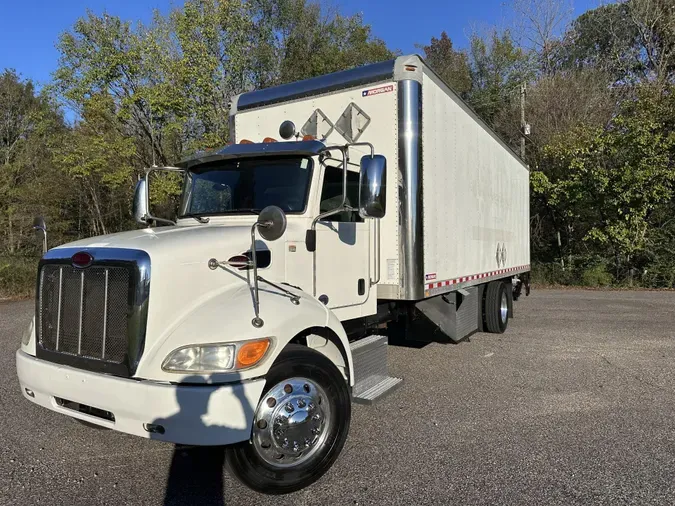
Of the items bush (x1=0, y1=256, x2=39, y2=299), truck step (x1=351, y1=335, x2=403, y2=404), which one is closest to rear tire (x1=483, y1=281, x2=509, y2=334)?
truck step (x1=351, y1=335, x2=403, y2=404)

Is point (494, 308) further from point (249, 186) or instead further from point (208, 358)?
point (208, 358)

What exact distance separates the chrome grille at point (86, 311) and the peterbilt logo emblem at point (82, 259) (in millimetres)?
34

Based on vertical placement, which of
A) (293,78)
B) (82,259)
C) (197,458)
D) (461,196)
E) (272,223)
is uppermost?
(293,78)

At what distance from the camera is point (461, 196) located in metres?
6.46

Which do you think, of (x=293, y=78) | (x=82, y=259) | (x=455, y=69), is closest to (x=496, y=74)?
(x=455, y=69)

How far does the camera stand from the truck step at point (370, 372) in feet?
13.5

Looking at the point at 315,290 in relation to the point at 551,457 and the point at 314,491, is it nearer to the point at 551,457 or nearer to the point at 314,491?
the point at 314,491

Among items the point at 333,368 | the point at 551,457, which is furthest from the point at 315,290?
the point at 551,457

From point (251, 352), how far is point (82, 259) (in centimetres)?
126

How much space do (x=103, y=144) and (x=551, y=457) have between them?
1714cm

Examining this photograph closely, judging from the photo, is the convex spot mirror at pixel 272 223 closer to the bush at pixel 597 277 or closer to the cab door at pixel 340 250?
the cab door at pixel 340 250

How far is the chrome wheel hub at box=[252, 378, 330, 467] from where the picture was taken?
3.11m

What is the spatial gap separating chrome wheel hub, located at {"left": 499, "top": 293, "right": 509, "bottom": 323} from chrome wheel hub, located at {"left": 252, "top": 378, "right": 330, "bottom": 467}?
5910 mm

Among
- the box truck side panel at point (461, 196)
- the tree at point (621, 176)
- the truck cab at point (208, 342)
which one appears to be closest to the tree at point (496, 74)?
the tree at point (621, 176)
